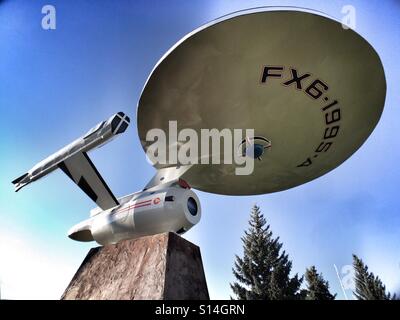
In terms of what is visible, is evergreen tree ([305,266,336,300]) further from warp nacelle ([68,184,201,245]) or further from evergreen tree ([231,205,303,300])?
warp nacelle ([68,184,201,245])

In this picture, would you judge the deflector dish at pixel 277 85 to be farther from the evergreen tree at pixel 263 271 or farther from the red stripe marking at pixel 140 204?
the evergreen tree at pixel 263 271

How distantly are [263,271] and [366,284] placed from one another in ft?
40.2

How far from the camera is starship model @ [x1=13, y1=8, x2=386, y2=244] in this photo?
5.71m

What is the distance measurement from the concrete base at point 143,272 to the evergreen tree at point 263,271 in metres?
23.9

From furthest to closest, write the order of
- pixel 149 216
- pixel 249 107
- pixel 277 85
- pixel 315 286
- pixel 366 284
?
1. pixel 366 284
2. pixel 315 286
3. pixel 149 216
4. pixel 249 107
5. pixel 277 85

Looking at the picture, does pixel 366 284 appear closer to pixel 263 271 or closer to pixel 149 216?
pixel 263 271

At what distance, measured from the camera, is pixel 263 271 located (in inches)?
1240

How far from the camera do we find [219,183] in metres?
9.70

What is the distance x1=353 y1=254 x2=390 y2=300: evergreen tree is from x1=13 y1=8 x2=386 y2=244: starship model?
3016 cm

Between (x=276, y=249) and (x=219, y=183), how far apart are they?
88.5 ft

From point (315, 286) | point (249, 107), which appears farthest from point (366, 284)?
point (249, 107)

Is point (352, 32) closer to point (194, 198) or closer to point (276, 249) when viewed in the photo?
point (194, 198)

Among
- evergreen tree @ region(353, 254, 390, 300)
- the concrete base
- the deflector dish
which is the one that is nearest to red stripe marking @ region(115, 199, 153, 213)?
the concrete base
